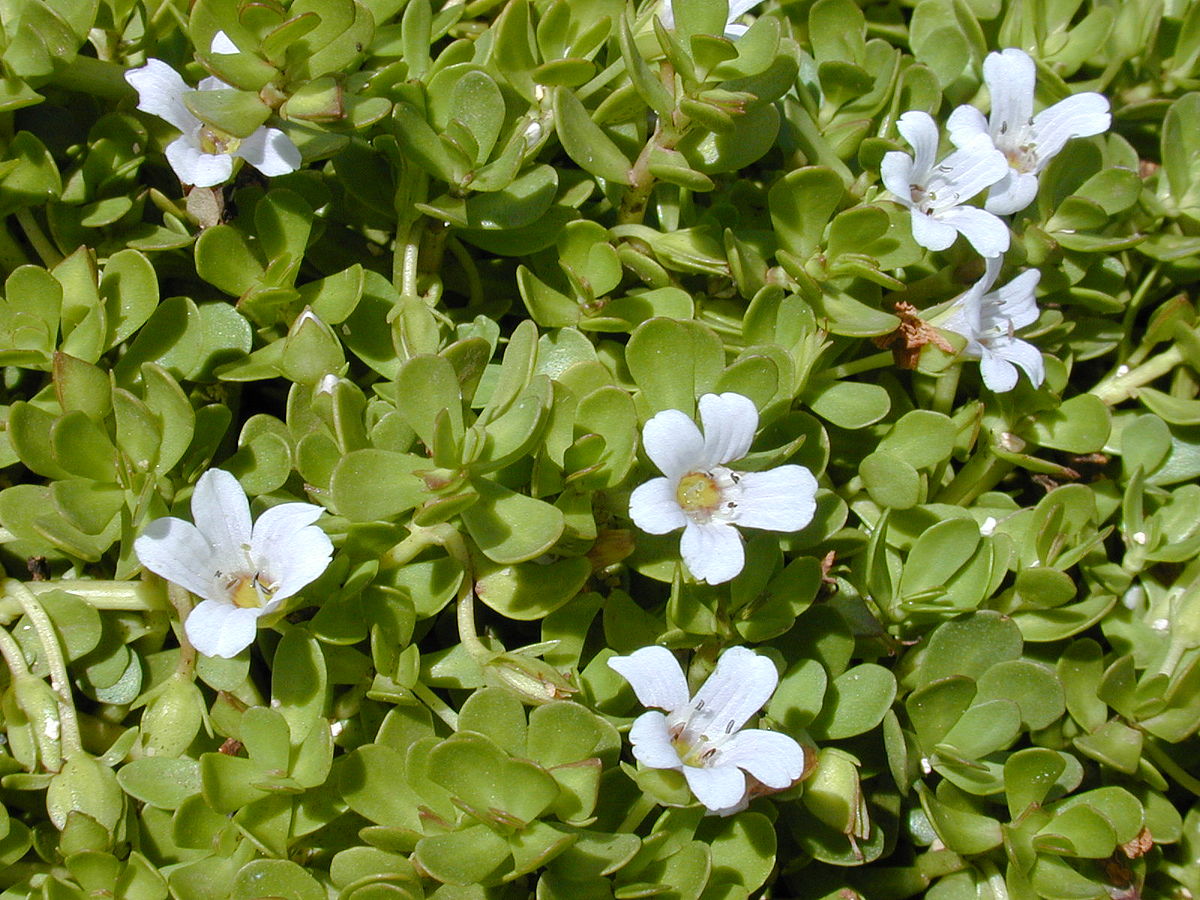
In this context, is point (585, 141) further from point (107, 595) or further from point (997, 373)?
point (107, 595)

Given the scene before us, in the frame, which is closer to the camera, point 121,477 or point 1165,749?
point 121,477

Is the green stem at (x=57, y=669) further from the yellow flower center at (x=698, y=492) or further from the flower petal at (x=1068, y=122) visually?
the flower petal at (x=1068, y=122)

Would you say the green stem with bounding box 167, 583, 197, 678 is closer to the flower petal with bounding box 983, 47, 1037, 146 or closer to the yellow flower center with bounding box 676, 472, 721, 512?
the yellow flower center with bounding box 676, 472, 721, 512

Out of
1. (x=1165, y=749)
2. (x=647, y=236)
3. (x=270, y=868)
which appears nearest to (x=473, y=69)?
(x=647, y=236)

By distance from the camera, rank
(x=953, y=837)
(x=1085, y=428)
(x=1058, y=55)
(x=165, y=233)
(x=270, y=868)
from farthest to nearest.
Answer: (x=1058, y=55), (x=1085, y=428), (x=165, y=233), (x=953, y=837), (x=270, y=868)

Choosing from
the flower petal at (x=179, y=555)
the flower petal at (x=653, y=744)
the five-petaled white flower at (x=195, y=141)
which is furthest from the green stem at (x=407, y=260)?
the flower petal at (x=653, y=744)

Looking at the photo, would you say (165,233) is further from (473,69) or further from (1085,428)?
(1085,428)
